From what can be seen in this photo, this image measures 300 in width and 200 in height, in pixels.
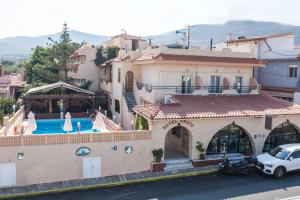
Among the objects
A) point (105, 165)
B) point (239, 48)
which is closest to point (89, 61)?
point (239, 48)

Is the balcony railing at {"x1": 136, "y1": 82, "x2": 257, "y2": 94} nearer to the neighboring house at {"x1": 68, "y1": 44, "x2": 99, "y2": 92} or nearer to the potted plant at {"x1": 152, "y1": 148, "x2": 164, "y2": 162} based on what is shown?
the potted plant at {"x1": 152, "y1": 148, "x2": 164, "y2": 162}

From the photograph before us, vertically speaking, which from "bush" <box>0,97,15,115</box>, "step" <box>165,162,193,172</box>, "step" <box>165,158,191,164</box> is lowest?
"step" <box>165,162,193,172</box>

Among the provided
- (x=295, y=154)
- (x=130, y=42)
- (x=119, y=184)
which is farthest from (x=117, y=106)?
(x=295, y=154)

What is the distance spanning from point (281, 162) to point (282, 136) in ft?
17.8

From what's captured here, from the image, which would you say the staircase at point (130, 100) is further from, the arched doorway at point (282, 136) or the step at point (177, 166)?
the arched doorway at point (282, 136)

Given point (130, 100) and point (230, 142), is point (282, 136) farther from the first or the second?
point (130, 100)

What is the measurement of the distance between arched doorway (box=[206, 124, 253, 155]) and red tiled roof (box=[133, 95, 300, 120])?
62.4 inches

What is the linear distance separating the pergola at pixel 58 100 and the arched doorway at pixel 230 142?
2026 centimetres

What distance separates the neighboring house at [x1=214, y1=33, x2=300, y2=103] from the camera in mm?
30934

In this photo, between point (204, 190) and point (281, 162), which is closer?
point (204, 190)

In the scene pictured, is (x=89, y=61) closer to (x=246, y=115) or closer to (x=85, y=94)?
(x=85, y=94)

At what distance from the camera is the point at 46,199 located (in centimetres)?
1744

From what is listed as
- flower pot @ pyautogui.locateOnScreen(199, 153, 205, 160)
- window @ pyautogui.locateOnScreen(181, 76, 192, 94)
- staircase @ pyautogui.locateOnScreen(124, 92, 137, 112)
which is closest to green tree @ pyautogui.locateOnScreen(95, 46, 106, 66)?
staircase @ pyautogui.locateOnScreen(124, 92, 137, 112)

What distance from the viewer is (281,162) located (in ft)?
67.4
